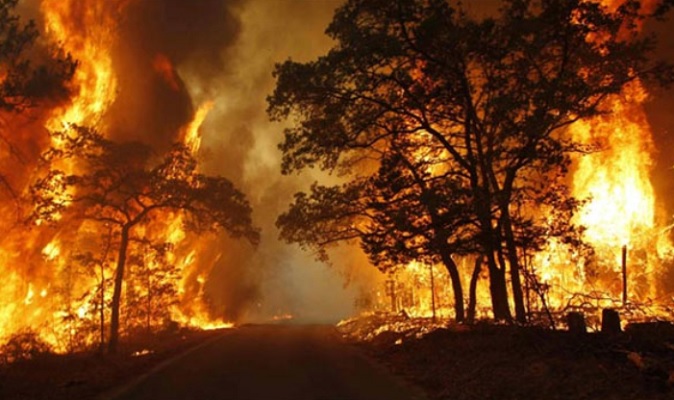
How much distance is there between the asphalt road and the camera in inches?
447

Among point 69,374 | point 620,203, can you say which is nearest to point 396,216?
point 69,374

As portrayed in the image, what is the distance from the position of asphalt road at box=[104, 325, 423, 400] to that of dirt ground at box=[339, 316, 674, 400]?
3.54 feet

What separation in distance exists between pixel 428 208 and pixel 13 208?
2451 cm

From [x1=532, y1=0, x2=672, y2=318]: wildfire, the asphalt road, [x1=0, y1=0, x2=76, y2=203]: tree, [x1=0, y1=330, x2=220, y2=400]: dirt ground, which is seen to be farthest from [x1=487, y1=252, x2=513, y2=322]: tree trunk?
[x1=532, y1=0, x2=672, y2=318]: wildfire

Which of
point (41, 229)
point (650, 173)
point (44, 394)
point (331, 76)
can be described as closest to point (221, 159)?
point (41, 229)

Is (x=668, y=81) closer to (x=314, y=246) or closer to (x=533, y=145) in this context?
(x=533, y=145)

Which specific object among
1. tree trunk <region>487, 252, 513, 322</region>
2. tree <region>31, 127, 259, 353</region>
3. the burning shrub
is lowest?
the burning shrub

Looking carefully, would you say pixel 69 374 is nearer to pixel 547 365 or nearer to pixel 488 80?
pixel 547 365

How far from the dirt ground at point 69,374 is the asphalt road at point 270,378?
2.60 ft

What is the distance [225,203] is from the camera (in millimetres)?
26375

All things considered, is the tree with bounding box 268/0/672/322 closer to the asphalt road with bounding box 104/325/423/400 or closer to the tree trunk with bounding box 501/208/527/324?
the tree trunk with bounding box 501/208/527/324

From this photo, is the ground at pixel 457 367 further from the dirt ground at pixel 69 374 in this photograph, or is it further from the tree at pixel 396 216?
the tree at pixel 396 216

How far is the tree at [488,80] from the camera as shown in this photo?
16.9 meters

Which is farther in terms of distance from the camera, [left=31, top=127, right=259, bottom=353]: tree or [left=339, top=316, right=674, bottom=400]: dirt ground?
[left=31, top=127, right=259, bottom=353]: tree
